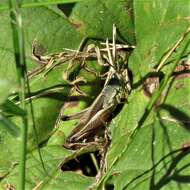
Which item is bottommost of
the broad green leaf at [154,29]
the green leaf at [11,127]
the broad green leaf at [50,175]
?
the broad green leaf at [50,175]

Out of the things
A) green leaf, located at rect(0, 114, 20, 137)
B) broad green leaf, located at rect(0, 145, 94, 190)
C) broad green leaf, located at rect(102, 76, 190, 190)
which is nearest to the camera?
green leaf, located at rect(0, 114, 20, 137)

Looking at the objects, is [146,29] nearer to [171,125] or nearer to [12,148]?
[171,125]

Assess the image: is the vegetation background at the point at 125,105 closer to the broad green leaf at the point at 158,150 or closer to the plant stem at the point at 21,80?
the broad green leaf at the point at 158,150

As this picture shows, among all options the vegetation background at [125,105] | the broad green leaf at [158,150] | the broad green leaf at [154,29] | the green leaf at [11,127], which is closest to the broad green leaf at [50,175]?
the vegetation background at [125,105]

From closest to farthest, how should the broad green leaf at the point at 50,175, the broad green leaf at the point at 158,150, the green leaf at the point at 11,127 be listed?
the green leaf at the point at 11,127, the broad green leaf at the point at 158,150, the broad green leaf at the point at 50,175

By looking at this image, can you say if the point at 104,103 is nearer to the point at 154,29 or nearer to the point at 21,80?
the point at 154,29

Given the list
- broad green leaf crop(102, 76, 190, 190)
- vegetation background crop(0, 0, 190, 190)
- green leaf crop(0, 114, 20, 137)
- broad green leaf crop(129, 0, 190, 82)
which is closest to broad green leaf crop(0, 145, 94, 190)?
vegetation background crop(0, 0, 190, 190)

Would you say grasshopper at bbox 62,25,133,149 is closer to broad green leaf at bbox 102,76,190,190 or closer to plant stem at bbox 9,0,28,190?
broad green leaf at bbox 102,76,190,190

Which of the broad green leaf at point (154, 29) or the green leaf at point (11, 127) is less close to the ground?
the broad green leaf at point (154, 29)
